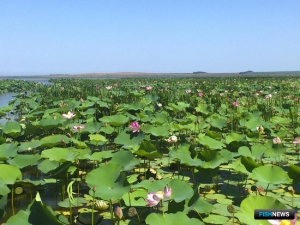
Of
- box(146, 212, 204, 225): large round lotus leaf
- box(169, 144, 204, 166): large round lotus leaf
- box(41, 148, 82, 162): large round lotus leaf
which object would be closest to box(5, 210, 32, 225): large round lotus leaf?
box(146, 212, 204, 225): large round lotus leaf

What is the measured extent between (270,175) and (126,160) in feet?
3.29

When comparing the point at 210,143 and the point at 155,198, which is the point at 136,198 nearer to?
the point at 155,198

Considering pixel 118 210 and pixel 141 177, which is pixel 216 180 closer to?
pixel 141 177

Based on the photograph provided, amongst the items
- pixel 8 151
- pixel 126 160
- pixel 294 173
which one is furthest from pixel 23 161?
pixel 294 173

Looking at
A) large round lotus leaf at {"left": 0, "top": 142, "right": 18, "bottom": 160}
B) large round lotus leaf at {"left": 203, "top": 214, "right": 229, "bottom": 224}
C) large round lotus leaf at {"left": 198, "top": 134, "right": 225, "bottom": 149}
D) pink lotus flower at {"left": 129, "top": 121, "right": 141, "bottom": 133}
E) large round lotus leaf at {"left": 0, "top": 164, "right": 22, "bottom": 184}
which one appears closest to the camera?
large round lotus leaf at {"left": 203, "top": 214, "right": 229, "bottom": 224}

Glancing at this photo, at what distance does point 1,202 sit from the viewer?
1.82 meters

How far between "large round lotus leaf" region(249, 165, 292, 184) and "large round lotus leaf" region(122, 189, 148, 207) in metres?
0.74

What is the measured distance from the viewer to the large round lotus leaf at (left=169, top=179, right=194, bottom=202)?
1.89m

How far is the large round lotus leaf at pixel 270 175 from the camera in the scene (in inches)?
88.3

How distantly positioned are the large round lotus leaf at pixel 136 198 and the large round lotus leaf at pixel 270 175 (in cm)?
74

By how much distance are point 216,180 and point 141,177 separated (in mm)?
624

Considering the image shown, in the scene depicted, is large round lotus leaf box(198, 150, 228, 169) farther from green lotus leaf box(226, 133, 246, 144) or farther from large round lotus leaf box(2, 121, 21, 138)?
large round lotus leaf box(2, 121, 21, 138)

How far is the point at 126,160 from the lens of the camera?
253 centimetres

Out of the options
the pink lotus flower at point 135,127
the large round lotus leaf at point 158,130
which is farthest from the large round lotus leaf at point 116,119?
the pink lotus flower at point 135,127
